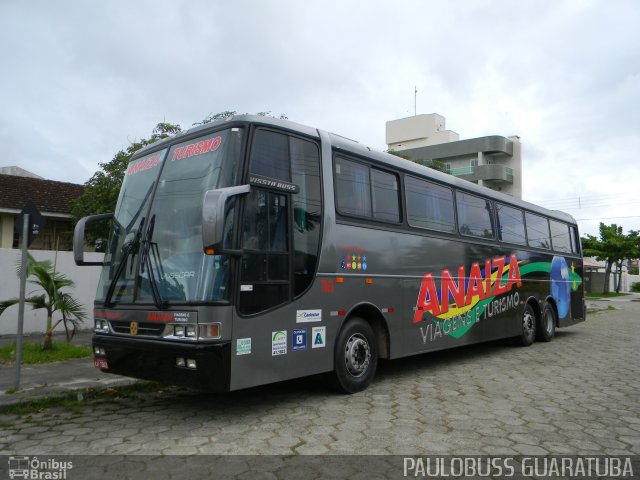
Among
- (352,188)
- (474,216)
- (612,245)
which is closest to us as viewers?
(352,188)

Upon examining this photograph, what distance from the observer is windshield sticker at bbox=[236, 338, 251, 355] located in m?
5.11

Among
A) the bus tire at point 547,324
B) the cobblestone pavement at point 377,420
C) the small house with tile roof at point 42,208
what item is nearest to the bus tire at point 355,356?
the cobblestone pavement at point 377,420

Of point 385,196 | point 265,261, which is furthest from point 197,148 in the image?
point 385,196

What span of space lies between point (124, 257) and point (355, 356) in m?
3.04

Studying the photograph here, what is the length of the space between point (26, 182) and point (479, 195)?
64.0ft

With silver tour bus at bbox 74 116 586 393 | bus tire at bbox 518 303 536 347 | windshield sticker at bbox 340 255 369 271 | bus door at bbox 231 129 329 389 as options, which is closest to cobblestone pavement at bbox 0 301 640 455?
silver tour bus at bbox 74 116 586 393

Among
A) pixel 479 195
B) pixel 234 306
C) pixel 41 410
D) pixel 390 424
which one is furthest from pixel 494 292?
pixel 41 410

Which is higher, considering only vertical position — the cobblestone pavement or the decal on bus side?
the decal on bus side

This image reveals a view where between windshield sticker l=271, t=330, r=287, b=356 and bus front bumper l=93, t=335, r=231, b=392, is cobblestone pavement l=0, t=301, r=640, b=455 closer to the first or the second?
bus front bumper l=93, t=335, r=231, b=392

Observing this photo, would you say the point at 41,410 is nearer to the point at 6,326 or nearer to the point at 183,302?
the point at 183,302

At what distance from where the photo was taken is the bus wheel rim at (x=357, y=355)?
661 centimetres

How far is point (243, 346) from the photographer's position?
516 cm

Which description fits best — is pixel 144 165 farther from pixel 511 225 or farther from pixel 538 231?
pixel 538 231

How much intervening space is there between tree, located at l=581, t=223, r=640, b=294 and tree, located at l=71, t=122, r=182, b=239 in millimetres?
37901
